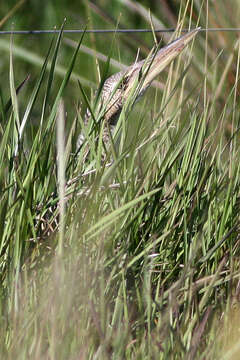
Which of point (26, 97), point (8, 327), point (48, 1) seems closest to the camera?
point (8, 327)

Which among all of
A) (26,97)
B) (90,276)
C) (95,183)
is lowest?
(90,276)

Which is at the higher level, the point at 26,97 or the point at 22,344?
the point at 26,97

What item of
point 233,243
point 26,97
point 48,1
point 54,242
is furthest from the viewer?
point 48,1

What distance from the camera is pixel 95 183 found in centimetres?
104

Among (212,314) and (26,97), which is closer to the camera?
(212,314)

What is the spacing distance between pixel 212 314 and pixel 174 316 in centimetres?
6

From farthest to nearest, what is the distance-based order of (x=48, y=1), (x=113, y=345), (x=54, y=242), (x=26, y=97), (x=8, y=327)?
1. (x=48, y=1)
2. (x=26, y=97)
3. (x=54, y=242)
4. (x=8, y=327)
5. (x=113, y=345)

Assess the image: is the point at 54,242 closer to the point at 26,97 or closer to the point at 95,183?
the point at 95,183

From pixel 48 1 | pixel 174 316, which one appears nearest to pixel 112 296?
pixel 174 316

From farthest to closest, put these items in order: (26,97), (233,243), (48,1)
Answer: (48,1) < (26,97) < (233,243)

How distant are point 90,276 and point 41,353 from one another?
12cm

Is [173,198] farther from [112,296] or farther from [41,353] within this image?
[41,353]

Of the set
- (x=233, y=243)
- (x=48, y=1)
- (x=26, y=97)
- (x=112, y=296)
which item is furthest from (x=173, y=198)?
(x=48, y=1)

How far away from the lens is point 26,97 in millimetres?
2229
